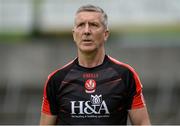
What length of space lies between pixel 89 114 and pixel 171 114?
970 centimetres

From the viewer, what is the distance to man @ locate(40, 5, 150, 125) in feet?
19.6

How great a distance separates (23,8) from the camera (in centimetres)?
1669

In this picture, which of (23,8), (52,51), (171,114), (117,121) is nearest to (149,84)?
(171,114)

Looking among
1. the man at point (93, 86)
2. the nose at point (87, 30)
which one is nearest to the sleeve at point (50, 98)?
the man at point (93, 86)

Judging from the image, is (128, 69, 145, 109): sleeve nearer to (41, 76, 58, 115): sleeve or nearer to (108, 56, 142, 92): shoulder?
(108, 56, 142, 92): shoulder

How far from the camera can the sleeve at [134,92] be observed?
19.7 feet

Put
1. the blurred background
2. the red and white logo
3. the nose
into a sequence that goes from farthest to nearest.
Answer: the blurred background
the red and white logo
the nose

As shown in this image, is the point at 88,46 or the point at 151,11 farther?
the point at 151,11

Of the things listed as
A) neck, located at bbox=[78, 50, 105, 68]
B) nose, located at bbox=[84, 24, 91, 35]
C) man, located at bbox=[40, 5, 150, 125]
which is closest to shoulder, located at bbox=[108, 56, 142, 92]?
man, located at bbox=[40, 5, 150, 125]

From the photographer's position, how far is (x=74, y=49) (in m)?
16.1

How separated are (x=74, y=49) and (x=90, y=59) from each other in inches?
397

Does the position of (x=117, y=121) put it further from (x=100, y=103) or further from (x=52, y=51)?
(x=52, y=51)

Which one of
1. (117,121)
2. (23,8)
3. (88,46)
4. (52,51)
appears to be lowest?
(117,121)

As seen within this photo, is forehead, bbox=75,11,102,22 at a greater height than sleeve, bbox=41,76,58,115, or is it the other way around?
forehead, bbox=75,11,102,22
